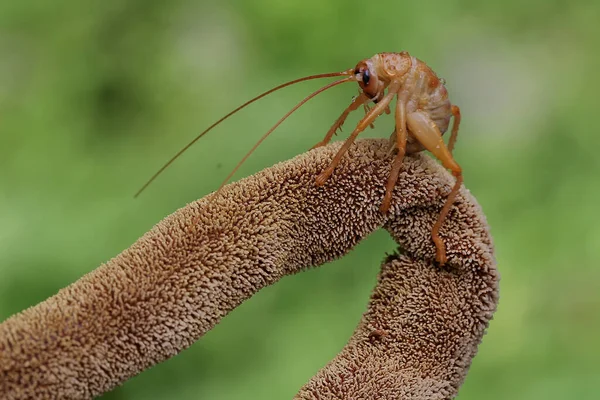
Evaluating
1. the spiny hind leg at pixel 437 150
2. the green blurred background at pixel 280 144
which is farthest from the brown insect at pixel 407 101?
the green blurred background at pixel 280 144

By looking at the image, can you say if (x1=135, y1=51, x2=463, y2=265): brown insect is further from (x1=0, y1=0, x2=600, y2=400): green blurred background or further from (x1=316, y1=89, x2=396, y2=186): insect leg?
(x1=0, y1=0, x2=600, y2=400): green blurred background

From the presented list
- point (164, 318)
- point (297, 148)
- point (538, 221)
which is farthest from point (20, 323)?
point (538, 221)

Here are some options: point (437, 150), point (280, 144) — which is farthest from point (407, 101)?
point (280, 144)

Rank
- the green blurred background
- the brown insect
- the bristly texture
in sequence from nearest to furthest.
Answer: the bristly texture
the brown insect
the green blurred background

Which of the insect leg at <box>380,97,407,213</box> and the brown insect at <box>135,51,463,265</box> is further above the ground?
the brown insect at <box>135,51,463,265</box>

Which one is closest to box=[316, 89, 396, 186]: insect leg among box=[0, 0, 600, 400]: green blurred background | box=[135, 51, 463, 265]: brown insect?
box=[135, 51, 463, 265]: brown insect

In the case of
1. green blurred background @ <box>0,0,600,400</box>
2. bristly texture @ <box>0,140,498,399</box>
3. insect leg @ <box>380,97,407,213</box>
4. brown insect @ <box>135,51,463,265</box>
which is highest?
green blurred background @ <box>0,0,600,400</box>

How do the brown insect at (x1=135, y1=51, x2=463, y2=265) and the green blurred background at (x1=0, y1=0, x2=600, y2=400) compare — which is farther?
the green blurred background at (x1=0, y1=0, x2=600, y2=400)

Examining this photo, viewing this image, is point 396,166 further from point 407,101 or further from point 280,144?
point 280,144

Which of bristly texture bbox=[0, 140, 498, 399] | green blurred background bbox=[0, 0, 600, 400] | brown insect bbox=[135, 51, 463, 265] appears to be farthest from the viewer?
green blurred background bbox=[0, 0, 600, 400]
